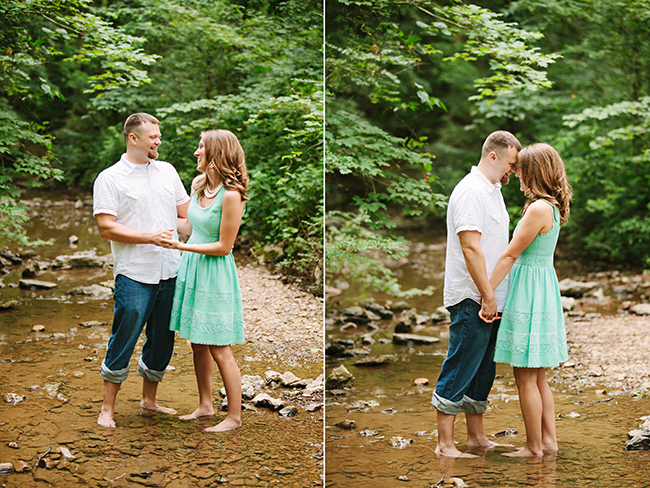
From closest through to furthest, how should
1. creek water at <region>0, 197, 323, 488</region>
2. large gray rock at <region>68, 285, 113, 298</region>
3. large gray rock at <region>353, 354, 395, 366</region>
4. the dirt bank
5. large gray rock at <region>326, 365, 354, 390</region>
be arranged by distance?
creek water at <region>0, 197, 323, 488</region> → large gray rock at <region>68, 285, 113, 298</region> → large gray rock at <region>326, 365, 354, 390</region> → the dirt bank → large gray rock at <region>353, 354, 395, 366</region>

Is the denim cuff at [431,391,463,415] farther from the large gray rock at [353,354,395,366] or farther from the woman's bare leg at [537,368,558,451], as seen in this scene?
the large gray rock at [353,354,395,366]

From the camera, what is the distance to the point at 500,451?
2588 mm

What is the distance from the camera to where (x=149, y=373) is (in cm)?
267

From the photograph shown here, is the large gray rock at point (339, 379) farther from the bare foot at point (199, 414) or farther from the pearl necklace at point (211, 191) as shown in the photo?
the pearl necklace at point (211, 191)

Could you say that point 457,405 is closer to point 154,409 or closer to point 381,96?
point 154,409

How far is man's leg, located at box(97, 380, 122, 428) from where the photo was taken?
249 cm

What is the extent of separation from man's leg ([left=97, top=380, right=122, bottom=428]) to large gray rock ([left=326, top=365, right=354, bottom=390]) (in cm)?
153

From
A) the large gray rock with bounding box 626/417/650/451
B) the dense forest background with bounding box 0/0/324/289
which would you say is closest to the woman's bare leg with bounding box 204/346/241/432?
the dense forest background with bounding box 0/0/324/289

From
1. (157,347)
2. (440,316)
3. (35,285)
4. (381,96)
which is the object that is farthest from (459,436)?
(440,316)

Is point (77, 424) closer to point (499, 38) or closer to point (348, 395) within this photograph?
point (348, 395)

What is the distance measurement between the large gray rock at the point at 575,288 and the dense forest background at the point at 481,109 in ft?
4.76

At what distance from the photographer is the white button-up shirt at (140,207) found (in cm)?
253

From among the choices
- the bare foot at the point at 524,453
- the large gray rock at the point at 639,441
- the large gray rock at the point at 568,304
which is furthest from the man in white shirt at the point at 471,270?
the large gray rock at the point at 568,304

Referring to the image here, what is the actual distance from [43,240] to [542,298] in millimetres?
2550
